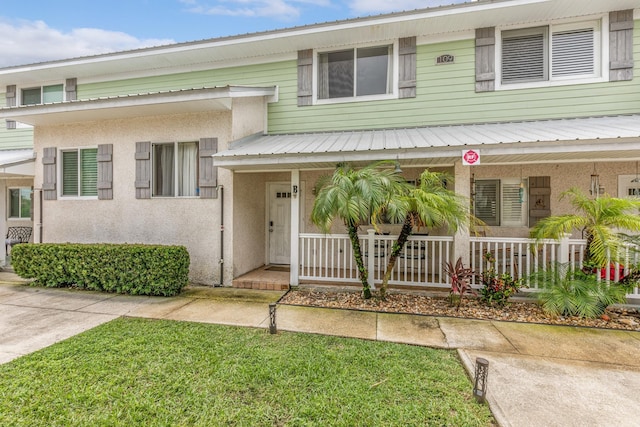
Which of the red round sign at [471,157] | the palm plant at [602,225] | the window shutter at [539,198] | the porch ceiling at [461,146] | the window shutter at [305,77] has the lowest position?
the palm plant at [602,225]

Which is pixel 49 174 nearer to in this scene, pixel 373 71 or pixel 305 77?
pixel 305 77

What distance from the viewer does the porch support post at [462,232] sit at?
19.4 ft

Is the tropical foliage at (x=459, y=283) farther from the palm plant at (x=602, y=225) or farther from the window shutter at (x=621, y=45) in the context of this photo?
the window shutter at (x=621, y=45)

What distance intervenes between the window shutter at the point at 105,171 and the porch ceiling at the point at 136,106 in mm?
801

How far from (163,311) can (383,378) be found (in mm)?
4120

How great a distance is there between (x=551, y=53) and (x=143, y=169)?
9982 millimetres

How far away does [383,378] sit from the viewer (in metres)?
3.21

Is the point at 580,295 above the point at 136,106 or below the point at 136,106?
below

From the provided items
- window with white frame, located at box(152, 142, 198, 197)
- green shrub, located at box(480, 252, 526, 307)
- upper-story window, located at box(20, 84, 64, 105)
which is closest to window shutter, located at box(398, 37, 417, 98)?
green shrub, located at box(480, 252, 526, 307)

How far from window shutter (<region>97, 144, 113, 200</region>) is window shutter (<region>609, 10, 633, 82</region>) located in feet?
38.9

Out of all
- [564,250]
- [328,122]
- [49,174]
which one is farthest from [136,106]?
[564,250]

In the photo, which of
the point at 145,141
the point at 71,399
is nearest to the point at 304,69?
the point at 145,141

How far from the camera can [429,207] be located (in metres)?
4.91

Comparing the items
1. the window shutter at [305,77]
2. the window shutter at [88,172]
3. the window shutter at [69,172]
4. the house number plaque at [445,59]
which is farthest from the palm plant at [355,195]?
the window shutter at [69,172]
